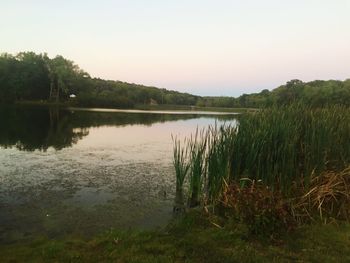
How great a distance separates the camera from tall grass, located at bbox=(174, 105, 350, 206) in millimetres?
7082

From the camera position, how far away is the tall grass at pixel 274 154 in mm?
7082

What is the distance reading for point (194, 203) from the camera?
8.19 metres

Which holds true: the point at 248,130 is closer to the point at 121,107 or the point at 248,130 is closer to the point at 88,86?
the point at 121,107

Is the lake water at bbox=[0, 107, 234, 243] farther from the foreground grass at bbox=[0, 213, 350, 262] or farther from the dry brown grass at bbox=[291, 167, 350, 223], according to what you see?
the dry brown grass at bbox=[291, 167, 350, 223]

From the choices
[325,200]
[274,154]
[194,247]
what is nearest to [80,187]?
[194,247]

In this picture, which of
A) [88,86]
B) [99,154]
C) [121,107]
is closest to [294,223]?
[99,154]

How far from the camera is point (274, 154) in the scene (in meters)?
7.18

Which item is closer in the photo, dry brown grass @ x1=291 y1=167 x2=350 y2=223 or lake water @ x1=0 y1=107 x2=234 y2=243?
dry brown grass @ x1=291 y1=167 x2=350 y2=223

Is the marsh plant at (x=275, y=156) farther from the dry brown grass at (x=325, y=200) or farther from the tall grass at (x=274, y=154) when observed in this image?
the dry brown grass at (x=325, y=200)

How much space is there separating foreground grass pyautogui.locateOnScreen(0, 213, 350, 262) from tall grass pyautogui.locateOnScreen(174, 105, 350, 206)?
4.46ft

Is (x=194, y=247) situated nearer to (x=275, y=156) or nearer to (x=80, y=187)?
(x=275, y=156)

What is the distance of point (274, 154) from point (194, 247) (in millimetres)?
3000

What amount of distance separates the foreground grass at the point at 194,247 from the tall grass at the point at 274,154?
1359 mm

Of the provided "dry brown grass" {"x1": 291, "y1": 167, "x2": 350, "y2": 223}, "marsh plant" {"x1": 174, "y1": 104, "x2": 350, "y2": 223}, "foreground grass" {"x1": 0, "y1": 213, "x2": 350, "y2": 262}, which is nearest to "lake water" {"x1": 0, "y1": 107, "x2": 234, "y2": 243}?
"foreground grass" {"x1": 0, "y1": 213, "x2": 350, "y2": 262}
